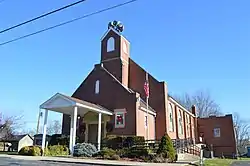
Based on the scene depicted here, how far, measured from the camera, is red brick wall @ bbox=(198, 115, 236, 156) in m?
39.7

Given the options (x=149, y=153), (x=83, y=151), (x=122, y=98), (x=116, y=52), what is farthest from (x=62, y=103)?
(x=116, y=52)

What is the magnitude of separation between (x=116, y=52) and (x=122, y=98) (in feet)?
23.6

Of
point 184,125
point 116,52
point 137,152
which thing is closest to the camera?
point 137,152

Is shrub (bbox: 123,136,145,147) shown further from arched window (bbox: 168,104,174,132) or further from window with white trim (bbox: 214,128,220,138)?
window with white trim (bbox: 214,128,220,138)

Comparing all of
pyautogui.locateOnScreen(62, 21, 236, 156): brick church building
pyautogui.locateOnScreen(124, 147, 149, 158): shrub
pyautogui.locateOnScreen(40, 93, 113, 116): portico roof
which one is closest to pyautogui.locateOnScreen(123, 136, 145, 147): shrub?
pyautogui.locateOnScreen(62, 21, 236, 156): brick church building

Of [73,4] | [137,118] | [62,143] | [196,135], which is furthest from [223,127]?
[73,4]

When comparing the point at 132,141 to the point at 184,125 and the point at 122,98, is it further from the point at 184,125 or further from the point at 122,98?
the point at 184,125

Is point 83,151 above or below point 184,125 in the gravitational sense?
below

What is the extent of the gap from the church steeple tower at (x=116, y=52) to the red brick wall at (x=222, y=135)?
756 inches

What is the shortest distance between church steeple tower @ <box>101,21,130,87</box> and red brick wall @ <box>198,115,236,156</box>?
19.2 metres

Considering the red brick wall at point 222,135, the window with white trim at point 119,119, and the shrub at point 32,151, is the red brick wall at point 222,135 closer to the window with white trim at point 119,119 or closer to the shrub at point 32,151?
the window with white trim at point 119,119

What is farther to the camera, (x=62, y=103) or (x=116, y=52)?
(x=116, y=52)

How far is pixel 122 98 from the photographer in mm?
27812

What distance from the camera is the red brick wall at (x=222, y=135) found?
39.7 m
